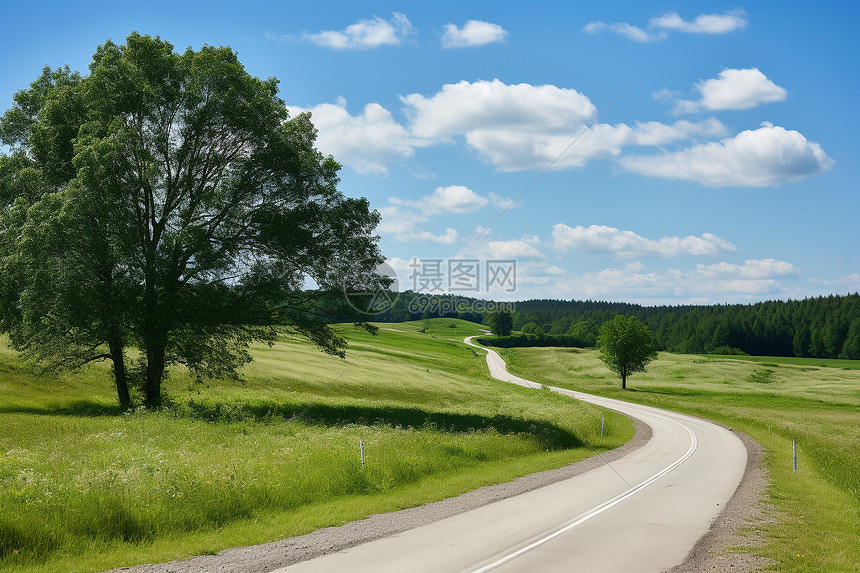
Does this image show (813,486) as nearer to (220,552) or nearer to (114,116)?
(220,552)

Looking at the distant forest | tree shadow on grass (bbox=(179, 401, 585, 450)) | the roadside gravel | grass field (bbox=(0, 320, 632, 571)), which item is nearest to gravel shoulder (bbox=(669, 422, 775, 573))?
the roadside gravel

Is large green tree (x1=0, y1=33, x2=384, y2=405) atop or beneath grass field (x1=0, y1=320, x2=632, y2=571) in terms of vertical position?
atop

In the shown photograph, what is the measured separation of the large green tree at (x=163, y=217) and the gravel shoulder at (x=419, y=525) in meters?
16.8

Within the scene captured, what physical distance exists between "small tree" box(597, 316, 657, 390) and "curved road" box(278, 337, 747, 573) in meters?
53.6

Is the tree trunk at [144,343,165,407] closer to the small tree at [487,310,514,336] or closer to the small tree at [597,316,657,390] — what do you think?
the small tree at [597,316,657,390]

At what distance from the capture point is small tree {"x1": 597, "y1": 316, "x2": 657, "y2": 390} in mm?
74375

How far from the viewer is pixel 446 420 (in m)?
30.9

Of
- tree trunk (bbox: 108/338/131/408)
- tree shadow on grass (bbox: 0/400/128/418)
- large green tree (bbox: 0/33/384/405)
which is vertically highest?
large green tree (bbox: 0/33/384/405)

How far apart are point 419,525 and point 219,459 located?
739 cm

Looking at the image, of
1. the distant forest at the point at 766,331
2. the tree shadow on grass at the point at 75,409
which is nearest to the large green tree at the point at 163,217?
the tree shadow on grass at the point at 75,409

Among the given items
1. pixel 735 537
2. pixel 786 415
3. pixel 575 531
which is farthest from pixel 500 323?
pixel 575 531

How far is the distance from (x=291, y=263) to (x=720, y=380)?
71.5 meters

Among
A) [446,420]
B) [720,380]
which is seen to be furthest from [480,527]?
[720,380]

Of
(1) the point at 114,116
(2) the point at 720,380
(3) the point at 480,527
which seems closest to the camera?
(3) the point at 480,527
